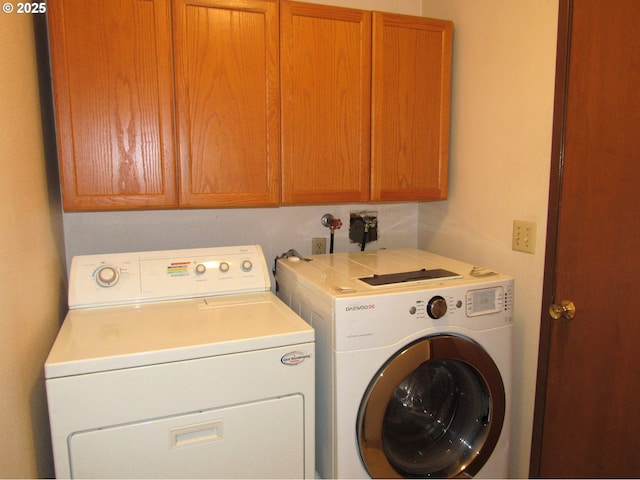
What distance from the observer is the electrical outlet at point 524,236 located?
5.31 feet

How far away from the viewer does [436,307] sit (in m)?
1.40

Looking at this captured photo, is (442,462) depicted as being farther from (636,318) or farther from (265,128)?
(265,128)

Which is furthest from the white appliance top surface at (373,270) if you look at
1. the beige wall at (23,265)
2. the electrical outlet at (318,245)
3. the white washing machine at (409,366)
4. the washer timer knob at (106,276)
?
the beige wall at (23,265)

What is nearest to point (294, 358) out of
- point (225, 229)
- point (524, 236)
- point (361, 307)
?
point (361, 307)

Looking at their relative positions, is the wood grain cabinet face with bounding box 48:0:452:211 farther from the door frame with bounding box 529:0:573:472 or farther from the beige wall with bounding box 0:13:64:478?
the door frame with bounding box 529:0:573:472

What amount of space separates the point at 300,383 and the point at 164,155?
0.92 meters

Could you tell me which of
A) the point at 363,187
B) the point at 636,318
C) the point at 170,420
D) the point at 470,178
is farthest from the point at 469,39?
the point at 170,420

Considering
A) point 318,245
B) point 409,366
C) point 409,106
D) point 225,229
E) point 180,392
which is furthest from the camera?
point 318,245

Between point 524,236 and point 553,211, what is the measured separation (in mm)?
165

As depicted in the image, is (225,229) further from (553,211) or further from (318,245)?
(553,211)

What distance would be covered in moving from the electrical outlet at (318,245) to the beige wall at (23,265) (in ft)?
3.60

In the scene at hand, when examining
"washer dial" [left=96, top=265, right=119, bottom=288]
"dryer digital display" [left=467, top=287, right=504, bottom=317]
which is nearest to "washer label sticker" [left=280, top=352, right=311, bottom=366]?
"dryer digital display" [left=467, top=287, right=504, bottom=317]

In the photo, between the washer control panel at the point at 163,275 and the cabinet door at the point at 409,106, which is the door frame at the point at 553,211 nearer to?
the cabinet door at the point at 409,106

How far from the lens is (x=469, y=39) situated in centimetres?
187
